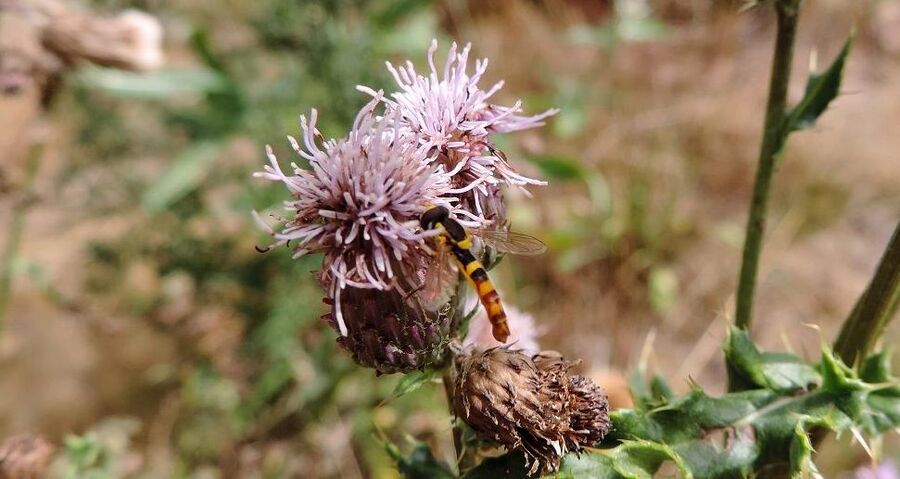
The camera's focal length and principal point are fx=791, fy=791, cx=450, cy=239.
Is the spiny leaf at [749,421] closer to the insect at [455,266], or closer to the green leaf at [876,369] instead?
the green leaf at [876,369]

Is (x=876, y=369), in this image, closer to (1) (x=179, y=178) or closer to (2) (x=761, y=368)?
(2) (x=761, y=368)

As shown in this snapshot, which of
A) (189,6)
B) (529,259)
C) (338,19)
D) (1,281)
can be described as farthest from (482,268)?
(189,6)

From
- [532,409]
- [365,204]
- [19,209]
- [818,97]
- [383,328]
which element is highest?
[19,209]

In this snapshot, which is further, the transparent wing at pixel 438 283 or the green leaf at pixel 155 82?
the green leaf at pixel 155 82

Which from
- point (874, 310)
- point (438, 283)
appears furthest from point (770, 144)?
point (438, 283)

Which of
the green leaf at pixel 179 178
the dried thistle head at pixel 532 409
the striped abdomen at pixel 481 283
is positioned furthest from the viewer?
the green leaf at pixel 179 178

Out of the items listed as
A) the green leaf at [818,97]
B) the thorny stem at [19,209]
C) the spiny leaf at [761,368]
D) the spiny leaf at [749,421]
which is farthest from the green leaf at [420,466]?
the thorny stem at [19,209]

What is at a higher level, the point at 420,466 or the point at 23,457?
the point at 23,457
